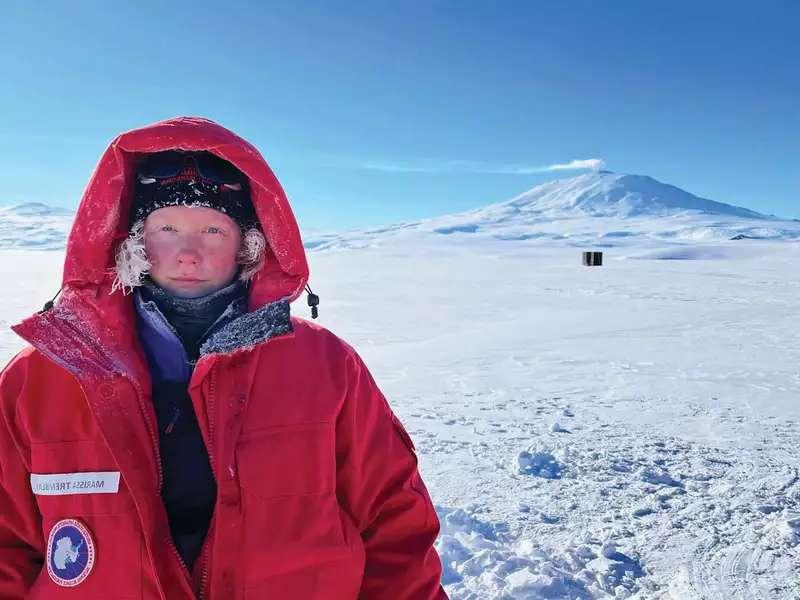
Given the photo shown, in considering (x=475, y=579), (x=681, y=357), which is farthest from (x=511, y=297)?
(x=475, y=579)

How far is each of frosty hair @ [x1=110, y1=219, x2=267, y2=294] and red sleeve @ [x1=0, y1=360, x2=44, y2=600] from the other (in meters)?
0.35

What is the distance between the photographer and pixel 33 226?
85.4 m

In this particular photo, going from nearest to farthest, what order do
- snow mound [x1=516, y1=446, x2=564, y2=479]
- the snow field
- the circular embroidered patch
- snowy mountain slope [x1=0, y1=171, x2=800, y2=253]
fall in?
the circular embroidered patch
the snow field
snow mound [x1=516, y1=446, x2=564, y2=479]
snowy mountain slope [x1=0, y1=171, x2=800, y2=253]

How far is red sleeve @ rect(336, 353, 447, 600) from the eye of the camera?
146cm

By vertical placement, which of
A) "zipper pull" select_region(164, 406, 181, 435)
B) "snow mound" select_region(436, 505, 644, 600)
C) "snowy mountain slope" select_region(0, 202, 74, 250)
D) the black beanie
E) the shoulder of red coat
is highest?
"snowy mountain slope" select_region(0, 202, 74, 250)

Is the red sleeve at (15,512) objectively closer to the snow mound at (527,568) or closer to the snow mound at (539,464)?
the snow mound at (527,568)

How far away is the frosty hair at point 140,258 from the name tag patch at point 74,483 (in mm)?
471

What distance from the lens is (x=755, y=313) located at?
908cm

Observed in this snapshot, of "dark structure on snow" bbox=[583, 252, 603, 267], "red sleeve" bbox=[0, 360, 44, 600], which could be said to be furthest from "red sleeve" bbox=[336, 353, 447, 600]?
"dark structure on snow" bbox=[583, 252, 603, 267]

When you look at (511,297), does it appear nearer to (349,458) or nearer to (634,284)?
(634,284)

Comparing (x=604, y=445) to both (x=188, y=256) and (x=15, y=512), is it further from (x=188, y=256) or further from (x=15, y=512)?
(x=15, y=512)

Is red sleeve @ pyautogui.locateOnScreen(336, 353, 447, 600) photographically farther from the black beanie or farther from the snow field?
the snow field

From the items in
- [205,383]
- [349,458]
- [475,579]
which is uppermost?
[205,383]

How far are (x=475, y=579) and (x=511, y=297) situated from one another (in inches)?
404
